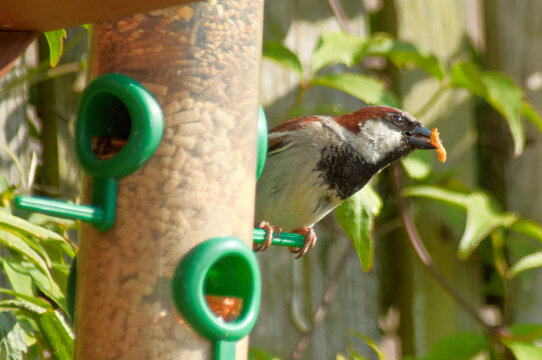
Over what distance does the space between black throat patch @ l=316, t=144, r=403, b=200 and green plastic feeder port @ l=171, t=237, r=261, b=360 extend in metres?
0.65

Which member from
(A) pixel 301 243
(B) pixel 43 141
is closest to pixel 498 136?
(A) pixel 301 243

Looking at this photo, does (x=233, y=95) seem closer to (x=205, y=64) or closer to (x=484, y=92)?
(x=205, y=64)

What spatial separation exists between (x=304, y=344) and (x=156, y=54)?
1306mm

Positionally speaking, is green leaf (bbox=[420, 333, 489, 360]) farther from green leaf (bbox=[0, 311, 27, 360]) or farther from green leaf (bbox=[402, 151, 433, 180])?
green leaf (bbox=[0, 311, 27, 360])

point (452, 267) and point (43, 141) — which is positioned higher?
point (43, 141)

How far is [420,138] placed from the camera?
2.33m

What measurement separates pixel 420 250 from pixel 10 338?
1.51 meters

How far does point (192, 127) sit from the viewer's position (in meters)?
1.52

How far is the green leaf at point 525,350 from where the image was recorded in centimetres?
238

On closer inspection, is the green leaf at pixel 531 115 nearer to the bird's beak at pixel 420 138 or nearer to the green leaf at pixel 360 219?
the bird's beak at pixel 420 138

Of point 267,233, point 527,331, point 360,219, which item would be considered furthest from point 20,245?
point 527,331

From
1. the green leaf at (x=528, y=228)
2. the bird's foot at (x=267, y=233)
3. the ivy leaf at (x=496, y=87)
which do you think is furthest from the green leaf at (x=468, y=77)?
the bird's foot at (x=267, y=233)

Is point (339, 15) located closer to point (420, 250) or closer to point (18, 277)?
point (420, 250)

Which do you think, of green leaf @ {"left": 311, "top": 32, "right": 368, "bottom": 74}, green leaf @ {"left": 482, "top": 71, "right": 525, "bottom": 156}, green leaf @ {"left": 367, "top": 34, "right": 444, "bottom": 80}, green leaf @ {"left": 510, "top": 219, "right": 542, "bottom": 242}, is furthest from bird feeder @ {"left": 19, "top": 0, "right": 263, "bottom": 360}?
green leaf @ {"left": 510, "top": 219, "right": 542, "bottom": 242}
